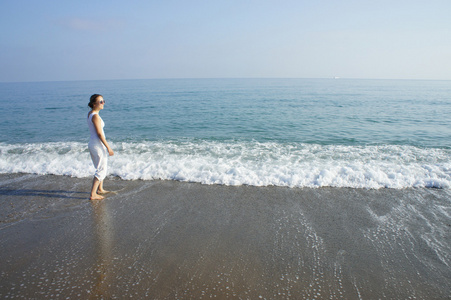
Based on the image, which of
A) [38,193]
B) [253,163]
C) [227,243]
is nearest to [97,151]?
[38,193]

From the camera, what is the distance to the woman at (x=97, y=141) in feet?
15.2

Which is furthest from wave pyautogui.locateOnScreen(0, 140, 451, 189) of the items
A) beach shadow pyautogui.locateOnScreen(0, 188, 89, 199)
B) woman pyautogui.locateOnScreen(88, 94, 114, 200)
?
woman pyautogui.locateOnScreen(88, 94, 114, 200)

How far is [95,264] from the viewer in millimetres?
3186

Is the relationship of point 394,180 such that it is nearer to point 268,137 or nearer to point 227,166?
point 227,166

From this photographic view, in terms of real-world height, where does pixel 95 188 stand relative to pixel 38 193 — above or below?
above

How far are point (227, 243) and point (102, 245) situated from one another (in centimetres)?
188

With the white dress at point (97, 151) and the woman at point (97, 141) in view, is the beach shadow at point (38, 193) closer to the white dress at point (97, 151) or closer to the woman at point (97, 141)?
the woman at point (97, 141)

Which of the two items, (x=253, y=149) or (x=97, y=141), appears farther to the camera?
(x=253, y=149)

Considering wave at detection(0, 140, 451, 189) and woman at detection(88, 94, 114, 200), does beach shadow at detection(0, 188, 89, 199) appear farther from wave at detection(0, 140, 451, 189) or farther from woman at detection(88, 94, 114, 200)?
wave at detection(0, 140, 451, 189)

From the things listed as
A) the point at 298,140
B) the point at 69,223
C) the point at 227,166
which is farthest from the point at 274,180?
the point at 298,140

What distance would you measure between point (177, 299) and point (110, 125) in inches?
542

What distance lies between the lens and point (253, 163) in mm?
7273

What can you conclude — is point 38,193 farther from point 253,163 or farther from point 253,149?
point 253,149

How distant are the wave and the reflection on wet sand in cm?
167
